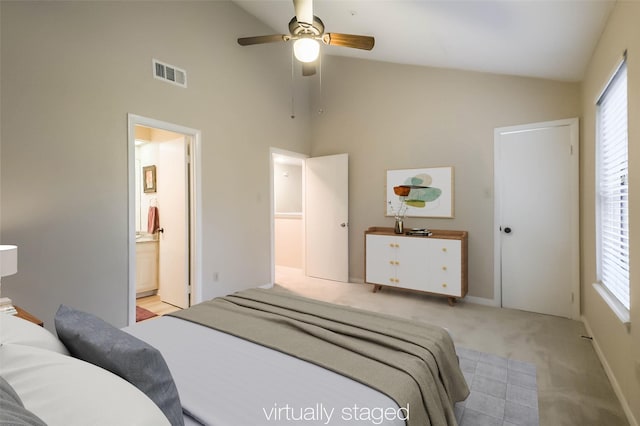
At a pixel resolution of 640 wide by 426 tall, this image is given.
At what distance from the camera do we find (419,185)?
409cm

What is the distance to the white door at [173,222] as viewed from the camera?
3.56 meters

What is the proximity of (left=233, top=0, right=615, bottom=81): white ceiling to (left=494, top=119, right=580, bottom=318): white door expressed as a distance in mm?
660

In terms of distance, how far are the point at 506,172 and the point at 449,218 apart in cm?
82

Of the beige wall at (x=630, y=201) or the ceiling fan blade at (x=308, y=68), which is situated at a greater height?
the ceiling fan blade at (x=308, y=68)

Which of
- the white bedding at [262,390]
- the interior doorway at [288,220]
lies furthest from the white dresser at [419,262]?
the white bedding at [262,390]

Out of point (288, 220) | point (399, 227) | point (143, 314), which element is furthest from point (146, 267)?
point (399, 227)

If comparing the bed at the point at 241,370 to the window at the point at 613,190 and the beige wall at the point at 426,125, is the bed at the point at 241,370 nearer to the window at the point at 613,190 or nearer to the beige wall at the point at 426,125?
the window at the point at 613,190

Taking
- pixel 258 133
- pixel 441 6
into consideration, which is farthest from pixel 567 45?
pixel 258 133

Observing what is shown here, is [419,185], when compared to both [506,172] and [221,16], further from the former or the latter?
[221,16]

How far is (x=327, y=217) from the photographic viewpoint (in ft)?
15.9

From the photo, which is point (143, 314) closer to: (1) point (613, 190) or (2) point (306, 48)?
Result: (2) point (306, 48)

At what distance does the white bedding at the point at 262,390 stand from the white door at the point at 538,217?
123 inches

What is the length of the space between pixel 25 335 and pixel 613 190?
10.9 ft

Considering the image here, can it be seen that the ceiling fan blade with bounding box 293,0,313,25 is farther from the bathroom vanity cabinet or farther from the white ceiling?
the bathroom vanity cabinet
